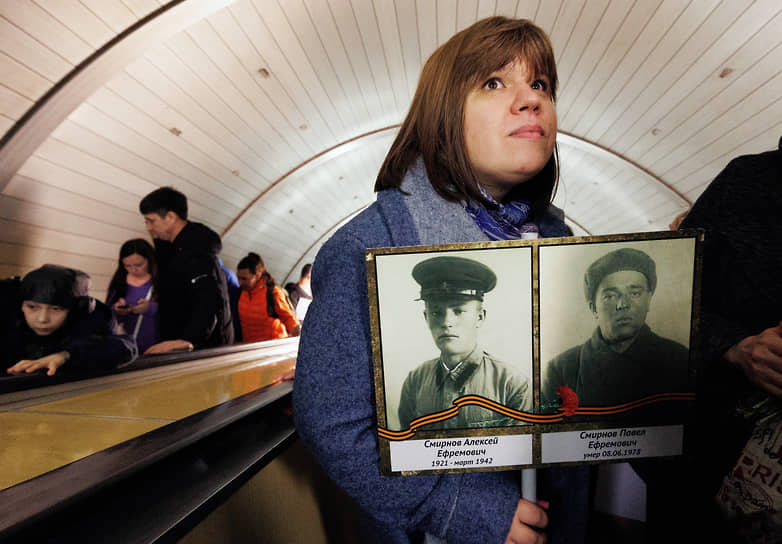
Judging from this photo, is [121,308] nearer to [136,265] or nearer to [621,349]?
[136,265]

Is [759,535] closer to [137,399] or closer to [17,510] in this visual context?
[17,510]

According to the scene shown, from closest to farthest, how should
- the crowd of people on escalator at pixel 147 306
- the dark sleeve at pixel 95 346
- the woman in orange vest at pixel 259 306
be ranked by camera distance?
1. the dark sleeve at pixel 95 346
2. the crowd of people on escalator at pixel 147 306
3. the woman in orange vest at pixel 259 306

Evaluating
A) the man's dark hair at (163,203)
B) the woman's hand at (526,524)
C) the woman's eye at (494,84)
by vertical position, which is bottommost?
the woman's hand at (526,524)

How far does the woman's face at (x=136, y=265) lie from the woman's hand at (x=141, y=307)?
0.26 meters

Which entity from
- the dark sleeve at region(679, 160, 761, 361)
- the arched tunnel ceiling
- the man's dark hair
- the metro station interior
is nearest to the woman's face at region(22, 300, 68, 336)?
the metro station interior

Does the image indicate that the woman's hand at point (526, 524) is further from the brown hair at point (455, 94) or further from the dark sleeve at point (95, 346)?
the dark sleeve at point (95, 346)

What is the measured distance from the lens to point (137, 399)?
147 centimetres

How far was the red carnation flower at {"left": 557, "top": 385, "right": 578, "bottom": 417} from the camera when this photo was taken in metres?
0.65

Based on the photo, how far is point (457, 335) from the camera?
0.64 m

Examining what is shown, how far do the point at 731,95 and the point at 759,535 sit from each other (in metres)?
7.96

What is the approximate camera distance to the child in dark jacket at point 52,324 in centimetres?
215

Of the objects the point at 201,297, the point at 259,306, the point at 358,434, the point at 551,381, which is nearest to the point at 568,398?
the point at 551,381

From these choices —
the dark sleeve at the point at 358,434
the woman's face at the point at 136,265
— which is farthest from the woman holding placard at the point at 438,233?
the woman's face at the point at 136,265

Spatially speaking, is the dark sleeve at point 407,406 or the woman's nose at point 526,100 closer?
the dark sleeve at point 407,406
